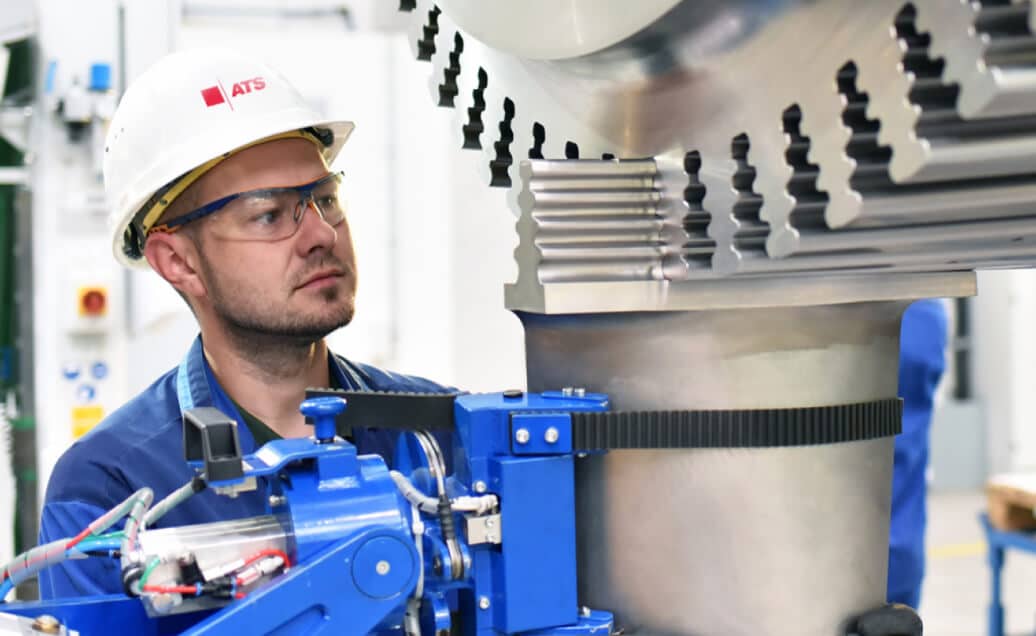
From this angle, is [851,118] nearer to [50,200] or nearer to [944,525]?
[50,200]

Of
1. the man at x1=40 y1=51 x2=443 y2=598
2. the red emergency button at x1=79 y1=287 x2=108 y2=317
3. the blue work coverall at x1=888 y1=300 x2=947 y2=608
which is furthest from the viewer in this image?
the red emergency button at x1=79 y1=287 x2=108 y2=317

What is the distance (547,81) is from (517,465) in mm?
301

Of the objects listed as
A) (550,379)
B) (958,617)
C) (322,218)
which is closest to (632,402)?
(550,379)

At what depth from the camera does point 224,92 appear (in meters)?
1.31

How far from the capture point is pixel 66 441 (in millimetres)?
2715

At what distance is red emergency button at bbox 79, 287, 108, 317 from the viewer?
2.71 metres

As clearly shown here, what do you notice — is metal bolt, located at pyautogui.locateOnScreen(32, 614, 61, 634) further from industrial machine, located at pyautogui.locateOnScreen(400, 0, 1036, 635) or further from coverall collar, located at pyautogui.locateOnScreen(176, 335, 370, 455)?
coverall collar, located at pyautogui.locateOnScreen(176, 335, 370, 455)

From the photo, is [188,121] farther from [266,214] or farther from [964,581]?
[964,581]

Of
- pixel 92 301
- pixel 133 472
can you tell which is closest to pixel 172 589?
pixel 133 472

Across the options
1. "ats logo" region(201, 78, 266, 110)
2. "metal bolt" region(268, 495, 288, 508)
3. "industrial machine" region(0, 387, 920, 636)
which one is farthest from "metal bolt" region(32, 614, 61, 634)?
"ats logo" region(201, 78, 266, 110)

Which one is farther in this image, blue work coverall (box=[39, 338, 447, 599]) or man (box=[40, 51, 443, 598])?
man (box=[40, 51, 443, 598])

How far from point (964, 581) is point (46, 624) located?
4.40 meters

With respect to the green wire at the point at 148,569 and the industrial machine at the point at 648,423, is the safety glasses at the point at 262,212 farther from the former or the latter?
the green wire at the point at 148,569

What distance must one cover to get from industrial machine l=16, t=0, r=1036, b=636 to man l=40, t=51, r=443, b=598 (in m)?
0.50
